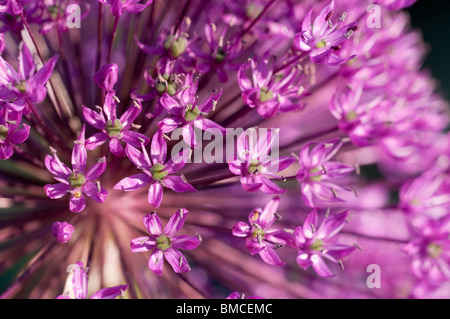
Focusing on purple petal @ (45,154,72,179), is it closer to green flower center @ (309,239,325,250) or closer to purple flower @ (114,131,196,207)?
purple flower @ (114,131,196,207)

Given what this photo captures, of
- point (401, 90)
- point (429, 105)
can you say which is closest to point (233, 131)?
point (401, 90)

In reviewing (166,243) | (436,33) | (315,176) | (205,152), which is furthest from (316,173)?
(436,33)

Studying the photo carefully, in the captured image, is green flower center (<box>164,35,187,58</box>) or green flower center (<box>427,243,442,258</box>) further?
green flower center (<box>427,243,442,258</box>)

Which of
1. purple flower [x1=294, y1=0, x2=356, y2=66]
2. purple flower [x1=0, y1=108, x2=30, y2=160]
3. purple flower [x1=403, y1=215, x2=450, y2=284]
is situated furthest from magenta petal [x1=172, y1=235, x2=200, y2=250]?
purple flower [x1=403, y1=215, x2=450, y2=284]

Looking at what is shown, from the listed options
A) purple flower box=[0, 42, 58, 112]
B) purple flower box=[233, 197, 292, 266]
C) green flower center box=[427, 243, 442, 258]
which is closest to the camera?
purple flower box=[0, 42, 58, 112]

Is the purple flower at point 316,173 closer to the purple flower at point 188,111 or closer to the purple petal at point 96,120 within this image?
the purple flower at point 188,111

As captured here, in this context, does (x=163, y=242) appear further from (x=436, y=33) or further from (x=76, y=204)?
(x=436, y=33)

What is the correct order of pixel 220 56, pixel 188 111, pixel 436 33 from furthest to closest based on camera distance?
pixel 436 33 → pixel 220 56 → pixel 188 111
